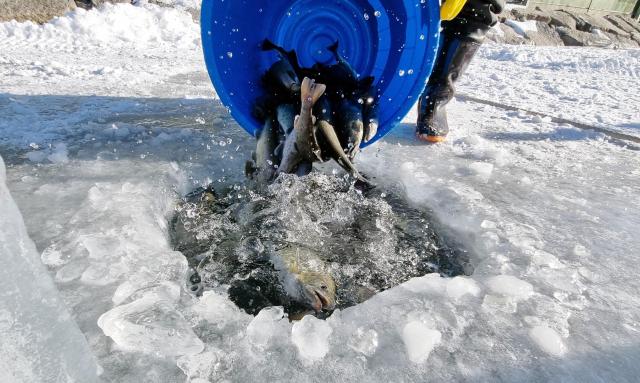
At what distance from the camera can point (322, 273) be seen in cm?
161

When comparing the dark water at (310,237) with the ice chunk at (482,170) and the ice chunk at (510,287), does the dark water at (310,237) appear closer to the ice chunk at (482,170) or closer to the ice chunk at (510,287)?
the ice chunk at (510,287)

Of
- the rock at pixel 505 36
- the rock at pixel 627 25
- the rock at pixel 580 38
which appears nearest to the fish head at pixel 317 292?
the rock at pixel 505 36

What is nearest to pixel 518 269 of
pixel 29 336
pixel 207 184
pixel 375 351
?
pixel 375 351

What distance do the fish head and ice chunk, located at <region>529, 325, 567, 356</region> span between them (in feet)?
2.10

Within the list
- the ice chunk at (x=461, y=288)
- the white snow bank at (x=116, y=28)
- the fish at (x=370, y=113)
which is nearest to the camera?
the ice chunk at (x=461, y=288)

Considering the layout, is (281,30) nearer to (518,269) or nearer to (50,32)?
(518,269)

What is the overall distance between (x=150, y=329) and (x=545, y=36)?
1187cm

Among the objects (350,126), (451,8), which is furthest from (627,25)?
(350,126)

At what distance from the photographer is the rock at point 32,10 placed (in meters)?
5.78

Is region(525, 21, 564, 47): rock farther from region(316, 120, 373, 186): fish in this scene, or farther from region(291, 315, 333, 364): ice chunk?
region(291, 315, 333, 364): ice chunk

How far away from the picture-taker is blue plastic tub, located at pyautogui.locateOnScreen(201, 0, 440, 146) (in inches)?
93.0

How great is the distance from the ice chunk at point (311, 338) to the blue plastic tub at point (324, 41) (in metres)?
1.49

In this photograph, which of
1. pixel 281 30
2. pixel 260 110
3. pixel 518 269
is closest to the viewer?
pixel 518 269

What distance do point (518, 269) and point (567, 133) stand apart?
2.24 metres
